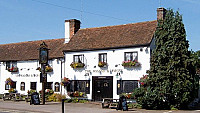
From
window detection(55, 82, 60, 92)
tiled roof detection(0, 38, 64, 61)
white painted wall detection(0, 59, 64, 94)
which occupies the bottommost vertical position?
window detection(55, 82, 60, 92)

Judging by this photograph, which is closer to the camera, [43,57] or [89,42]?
[43,57]

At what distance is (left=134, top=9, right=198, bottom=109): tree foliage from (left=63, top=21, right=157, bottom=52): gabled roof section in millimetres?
2789

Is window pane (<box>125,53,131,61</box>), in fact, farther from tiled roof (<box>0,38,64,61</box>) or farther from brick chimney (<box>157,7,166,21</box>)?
tiled roof (<box>0,38,64,61</box>)

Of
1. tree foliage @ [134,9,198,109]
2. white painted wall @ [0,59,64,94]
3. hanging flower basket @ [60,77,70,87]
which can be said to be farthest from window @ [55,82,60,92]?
tree foliage @ [134,9,198,109]

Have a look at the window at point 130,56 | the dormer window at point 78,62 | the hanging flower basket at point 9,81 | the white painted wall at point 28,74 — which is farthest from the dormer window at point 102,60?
the hanging flower basket at point 9,81

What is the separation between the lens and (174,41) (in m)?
20.9

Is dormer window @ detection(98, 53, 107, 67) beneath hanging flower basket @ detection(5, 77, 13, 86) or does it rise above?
above

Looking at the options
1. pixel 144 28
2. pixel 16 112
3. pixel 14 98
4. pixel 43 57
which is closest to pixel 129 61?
pixel 144 28

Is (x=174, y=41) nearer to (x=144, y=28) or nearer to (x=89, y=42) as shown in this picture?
(x=144, y=28)

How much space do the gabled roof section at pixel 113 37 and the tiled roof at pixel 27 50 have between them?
1981 mm

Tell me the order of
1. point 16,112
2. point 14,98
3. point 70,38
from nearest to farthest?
1. point 16,112
2. point 14,98
3. point 70,38

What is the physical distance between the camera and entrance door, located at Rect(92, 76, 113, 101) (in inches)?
1013

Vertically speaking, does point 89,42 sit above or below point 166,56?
above

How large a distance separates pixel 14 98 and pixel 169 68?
1556 centimetres
